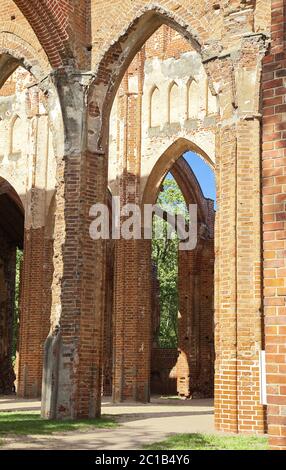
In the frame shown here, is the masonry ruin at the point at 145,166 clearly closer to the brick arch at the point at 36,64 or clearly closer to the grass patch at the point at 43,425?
the brick arch at the point at 36,64

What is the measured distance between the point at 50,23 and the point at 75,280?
4243mm

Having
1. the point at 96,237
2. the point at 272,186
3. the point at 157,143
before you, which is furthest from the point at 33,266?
the point at 272,186

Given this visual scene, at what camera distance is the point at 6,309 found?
22141 millimetres

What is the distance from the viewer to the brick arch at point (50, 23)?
10.6m

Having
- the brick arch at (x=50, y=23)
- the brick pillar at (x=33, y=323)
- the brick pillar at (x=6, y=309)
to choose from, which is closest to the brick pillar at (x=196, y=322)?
the brick pillar at (x=33, y=323)

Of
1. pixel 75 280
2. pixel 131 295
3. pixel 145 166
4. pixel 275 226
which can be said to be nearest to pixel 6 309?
pixel 131 295

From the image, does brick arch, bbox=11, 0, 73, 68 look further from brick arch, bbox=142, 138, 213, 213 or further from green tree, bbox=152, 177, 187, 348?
green tree, bbox=152, 177, 187, 348

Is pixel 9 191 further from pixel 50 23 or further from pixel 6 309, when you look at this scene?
pixel 50 23

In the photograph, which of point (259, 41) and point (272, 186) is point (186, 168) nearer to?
point (259, 41)

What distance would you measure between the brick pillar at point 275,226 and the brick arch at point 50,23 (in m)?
7.12

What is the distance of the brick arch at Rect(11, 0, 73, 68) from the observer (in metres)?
10.6

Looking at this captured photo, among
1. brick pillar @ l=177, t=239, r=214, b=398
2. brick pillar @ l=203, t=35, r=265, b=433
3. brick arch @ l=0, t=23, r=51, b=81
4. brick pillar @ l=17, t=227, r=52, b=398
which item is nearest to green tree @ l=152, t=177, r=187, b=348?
brick pillar @ l=177, t=239, r=214, b=398

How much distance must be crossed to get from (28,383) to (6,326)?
5.26 m
